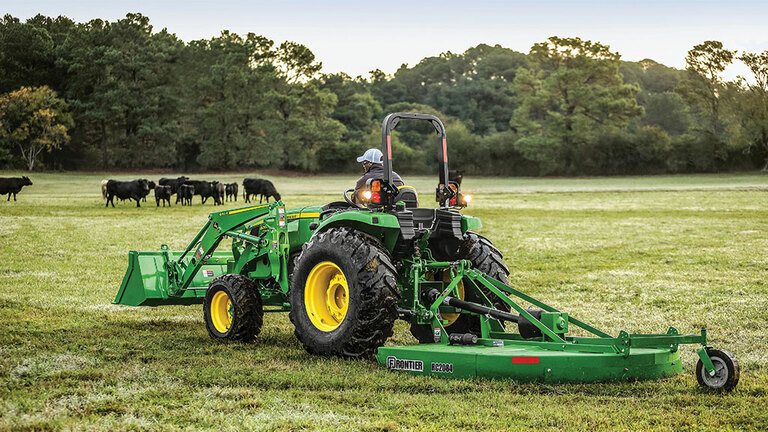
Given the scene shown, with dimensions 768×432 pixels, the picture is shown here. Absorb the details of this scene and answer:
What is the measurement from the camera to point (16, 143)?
76562mm

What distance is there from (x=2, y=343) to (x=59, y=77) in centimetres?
→ 8412

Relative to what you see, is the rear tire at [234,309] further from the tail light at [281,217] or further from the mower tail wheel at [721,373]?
the mower tail wheel at [721,373]

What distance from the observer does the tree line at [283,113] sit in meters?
81.8

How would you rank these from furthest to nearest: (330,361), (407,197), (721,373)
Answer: (407,197) → (330,361) → (721,373)

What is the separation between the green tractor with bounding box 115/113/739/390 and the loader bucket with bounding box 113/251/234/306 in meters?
0.01

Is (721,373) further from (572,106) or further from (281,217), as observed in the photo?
(572,106)

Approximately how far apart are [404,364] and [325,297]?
1324 millimetres

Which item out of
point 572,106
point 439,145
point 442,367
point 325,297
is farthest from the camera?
point 572,106

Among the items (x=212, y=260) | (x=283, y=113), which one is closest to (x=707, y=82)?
(x=283, y=113)

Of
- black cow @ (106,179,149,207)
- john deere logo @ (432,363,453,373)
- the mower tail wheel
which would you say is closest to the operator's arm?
john deere logo @ (432,363,453,373)

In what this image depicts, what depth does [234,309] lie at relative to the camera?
9.05m

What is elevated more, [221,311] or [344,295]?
[344,295]

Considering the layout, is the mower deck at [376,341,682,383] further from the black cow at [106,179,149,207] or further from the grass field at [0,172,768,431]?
the black cow at [106,179,149,207]

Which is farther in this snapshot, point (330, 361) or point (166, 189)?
point (166, 189)
